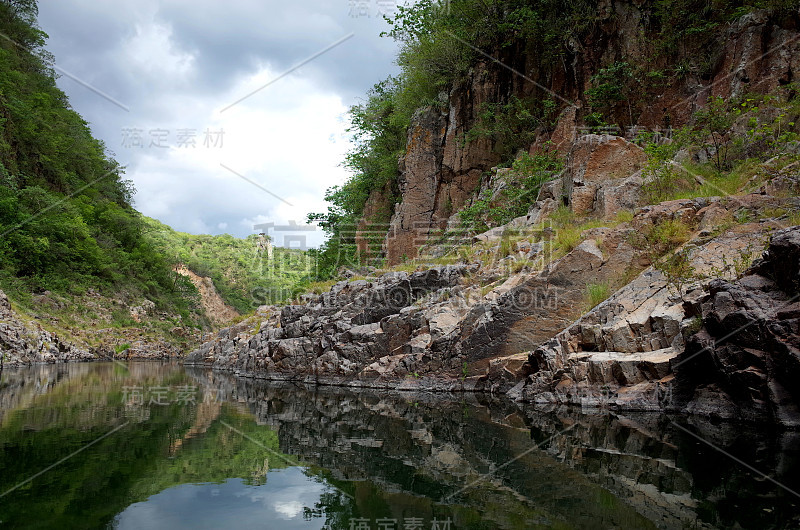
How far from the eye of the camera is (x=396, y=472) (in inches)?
181

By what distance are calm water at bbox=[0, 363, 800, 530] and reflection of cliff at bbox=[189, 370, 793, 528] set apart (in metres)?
0.02

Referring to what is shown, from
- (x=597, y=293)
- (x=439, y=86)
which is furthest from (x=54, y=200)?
(x=597, y=293)

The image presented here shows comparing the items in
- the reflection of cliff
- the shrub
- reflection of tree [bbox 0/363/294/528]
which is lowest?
reflection of tree [bbox 0/363/294/528]

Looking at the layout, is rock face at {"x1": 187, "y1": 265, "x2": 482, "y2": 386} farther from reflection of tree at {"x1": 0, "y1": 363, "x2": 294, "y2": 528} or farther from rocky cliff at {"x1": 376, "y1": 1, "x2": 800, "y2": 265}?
rocky cliff at {"x1": 376, "y1": 1, "x2": 800, "y2": 265}

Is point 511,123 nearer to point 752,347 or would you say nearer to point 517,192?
point 517,192

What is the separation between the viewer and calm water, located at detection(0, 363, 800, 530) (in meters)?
3.38

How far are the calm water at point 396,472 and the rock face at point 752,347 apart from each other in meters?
0.49

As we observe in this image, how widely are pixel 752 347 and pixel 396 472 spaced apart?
4598 millimetres

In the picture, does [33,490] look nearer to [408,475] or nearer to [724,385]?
[408,475]

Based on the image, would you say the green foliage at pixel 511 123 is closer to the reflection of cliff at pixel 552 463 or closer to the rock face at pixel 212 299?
the reflection of cliff at pixel 552 463

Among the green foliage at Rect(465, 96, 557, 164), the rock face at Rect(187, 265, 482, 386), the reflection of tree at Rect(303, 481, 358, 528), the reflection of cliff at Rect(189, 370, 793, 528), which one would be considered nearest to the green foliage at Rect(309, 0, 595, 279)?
the green foliage at Rect(465, 96, 557, 164)

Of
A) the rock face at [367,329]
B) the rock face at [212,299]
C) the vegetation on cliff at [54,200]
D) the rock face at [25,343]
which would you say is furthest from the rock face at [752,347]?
the rock face at [212,299]

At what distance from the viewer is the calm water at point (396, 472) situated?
11.1 ft

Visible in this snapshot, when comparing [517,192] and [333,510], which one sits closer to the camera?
[333,510]
